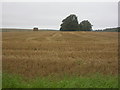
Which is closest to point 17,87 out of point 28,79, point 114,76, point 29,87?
point 29,87

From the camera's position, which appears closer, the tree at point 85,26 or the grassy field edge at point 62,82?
the grassy field edge at point 62,82

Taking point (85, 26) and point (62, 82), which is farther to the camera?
point (85, 26)

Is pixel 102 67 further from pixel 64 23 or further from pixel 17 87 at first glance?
pixel 64 23

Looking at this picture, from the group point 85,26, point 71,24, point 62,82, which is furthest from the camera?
point 85,26

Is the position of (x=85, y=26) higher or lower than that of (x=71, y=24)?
lower

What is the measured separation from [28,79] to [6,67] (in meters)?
1.69

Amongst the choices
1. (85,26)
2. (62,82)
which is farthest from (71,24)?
(62,82)

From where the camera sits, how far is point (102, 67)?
7262mm

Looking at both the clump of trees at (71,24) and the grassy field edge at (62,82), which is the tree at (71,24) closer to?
the clump of trees at (71,24)

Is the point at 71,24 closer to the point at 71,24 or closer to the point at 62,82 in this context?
the point at 71,24

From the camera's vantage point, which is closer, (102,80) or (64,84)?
(64,84)

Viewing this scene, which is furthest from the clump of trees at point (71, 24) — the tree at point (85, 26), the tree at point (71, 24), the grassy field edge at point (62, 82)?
the grassy field edge at point (62, 82)

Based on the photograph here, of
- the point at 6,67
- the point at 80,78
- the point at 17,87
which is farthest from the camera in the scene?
the point at 6,67

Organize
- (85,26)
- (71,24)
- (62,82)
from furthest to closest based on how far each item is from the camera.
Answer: (85,26) → (71,24) → (62,82)
